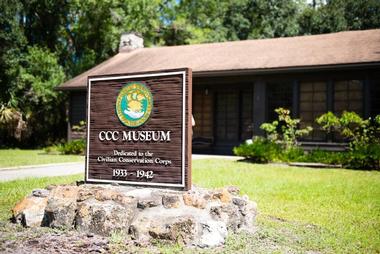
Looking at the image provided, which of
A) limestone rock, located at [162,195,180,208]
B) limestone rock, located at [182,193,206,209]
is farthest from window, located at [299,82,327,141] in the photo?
limestone rock, located at [162,195,180,208]

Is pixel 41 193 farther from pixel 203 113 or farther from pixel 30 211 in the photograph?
pixel 203 113

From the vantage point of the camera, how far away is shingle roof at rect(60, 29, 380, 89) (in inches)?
583

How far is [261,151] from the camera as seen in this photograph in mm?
13477

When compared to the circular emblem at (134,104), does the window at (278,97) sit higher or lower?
higher

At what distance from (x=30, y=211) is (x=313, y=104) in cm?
1264

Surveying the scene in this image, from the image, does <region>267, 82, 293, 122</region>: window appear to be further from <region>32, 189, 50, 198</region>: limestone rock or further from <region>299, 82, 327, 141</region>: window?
<region>32, 189, 50, 198</region>: limestone rock

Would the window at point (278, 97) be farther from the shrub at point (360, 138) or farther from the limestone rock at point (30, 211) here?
the limestone rock at point (30, 211)

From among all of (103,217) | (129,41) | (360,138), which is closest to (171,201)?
(103,217)

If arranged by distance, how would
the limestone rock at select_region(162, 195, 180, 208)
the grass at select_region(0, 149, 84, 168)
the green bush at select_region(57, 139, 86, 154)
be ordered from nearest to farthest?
the limestone rock at select_region(162, 195, 180, 208)
the grass at select_region(0, 149, 84, 168)
the green bush at select_region(57, 139, 86, 154)

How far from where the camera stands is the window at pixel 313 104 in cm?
1532

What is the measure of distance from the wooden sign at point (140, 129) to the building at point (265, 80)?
34.1 ft

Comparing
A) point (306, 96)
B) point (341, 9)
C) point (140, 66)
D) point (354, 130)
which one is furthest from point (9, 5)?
point (341, 9)

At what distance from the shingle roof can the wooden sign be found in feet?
34.1

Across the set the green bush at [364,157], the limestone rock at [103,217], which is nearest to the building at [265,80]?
the green bush at [364,157]
